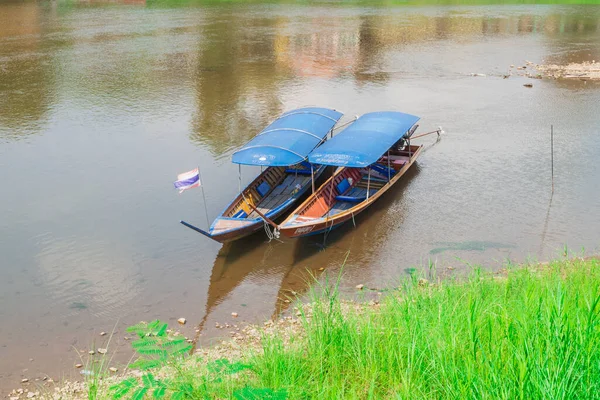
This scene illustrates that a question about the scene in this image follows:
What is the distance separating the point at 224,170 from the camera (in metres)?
19.3

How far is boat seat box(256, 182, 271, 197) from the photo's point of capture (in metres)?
16.6

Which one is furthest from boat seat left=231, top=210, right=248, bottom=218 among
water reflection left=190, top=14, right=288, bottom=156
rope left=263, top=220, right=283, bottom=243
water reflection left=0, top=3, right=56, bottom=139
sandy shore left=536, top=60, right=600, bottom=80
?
sandy shore left=536, top=60, right=600, bottom=80

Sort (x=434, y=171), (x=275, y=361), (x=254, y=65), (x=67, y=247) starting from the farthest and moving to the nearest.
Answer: (x=254, y=65)
(x=434, y=171)
(x=67, y=247)
(x=275, y=361)

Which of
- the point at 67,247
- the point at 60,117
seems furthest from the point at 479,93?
the point at 67,247

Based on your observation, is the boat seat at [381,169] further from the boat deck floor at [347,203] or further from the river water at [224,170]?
the boat deck floor at [347,203]

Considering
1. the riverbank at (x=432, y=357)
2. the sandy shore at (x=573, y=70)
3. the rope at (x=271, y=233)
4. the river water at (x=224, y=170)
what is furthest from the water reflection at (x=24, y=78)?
the sandy shore at (x=573, y=70)

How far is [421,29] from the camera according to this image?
4325 cm

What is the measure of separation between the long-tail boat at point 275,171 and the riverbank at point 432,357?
5682mm

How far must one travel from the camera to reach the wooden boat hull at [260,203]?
14148 mm

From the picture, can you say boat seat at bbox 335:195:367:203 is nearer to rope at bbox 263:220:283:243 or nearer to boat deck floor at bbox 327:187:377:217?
boat deck floor at bbox 327:187:377:217

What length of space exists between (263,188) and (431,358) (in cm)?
1033

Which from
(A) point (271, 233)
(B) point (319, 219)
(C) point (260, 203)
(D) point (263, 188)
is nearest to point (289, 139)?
(D) point (263, 188)

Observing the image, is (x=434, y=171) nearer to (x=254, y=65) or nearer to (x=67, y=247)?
(x=67, y=247)

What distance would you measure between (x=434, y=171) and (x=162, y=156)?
8.52 m
